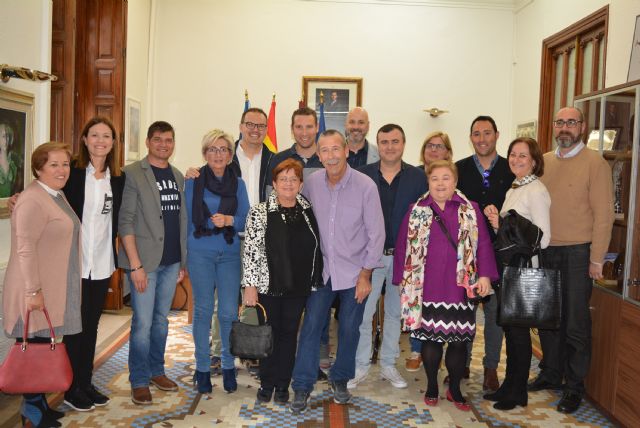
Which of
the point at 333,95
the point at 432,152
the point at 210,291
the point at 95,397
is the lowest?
the point at 95,397

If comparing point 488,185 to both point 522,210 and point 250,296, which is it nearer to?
point 522,210

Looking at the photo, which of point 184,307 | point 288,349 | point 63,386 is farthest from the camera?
point 184,307

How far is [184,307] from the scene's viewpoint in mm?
5637

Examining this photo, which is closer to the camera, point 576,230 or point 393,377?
point 576,230

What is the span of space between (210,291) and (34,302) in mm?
993

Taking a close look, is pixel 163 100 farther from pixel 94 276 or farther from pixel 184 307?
pixel 94 276

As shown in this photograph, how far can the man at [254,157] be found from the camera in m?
3.71

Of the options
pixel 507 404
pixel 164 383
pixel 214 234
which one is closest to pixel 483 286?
pixel 507 404

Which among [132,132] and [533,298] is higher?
[132,132]

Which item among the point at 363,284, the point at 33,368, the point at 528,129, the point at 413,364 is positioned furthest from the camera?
the point at 528,129

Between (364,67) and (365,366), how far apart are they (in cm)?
408

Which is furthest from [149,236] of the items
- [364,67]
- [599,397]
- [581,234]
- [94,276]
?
[364,67]

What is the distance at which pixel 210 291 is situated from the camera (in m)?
3.32

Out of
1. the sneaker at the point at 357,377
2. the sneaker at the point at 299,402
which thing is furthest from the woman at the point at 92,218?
the sneaker at the point at 357,377
